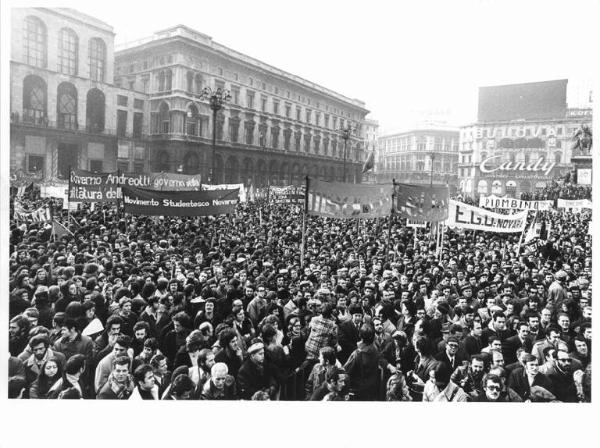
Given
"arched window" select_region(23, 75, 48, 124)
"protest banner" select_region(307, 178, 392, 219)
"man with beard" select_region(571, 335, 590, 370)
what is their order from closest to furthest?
1. "man with beard" select_region(571, 335, 590, 370)
2. "protest banner" select_region(307, 178, 392, 219)
3. "arched window" select_region(23, 75, 48, 124)

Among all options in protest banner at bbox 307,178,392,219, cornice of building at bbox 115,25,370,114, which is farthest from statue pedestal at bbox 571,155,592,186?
cornice of building at bbox 115,25,370,114

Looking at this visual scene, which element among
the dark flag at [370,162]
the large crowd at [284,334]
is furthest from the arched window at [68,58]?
the dark flag at [370,162]

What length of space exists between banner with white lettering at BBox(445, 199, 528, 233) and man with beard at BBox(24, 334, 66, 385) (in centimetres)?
796

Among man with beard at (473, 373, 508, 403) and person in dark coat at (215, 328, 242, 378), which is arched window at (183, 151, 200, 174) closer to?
person in dark coat at (215, 328, 242, 378)

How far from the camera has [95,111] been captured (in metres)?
14.0

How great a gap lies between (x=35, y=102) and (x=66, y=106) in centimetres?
175

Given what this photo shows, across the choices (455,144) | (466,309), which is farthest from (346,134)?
(466,309)

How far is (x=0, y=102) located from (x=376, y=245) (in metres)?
8.32

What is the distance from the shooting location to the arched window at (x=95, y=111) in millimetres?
13547

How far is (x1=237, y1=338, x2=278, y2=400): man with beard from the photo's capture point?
5199mm

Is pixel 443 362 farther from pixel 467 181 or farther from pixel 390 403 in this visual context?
pixel 467 181

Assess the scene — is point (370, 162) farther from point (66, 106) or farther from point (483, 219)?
point (66, 106)

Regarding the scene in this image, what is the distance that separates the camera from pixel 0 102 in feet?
19.7

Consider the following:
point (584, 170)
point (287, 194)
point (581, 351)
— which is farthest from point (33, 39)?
point (584, 170)
